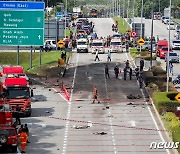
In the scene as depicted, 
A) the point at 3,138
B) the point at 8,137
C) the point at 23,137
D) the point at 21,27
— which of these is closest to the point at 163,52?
the point at 21,27

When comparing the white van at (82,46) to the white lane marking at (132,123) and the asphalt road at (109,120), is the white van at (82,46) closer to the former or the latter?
the asphalt road at (109,120)

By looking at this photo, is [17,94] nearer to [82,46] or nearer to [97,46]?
[97,46]

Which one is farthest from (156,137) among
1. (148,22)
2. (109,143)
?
(148,22)

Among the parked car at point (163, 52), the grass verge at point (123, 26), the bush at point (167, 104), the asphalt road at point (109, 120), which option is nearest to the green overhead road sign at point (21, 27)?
the asphalt road at point (109, 120)

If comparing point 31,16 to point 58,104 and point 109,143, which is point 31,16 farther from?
point 109,143

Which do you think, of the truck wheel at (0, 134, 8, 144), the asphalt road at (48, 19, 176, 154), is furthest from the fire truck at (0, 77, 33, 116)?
the truck wheel at (0, 134, 8, 144)

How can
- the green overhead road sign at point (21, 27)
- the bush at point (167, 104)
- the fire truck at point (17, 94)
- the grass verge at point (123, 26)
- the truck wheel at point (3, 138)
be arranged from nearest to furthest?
1. the truck wheel at point (3, 138)
2. the fire truck at point (17, 94)
3. the bush at point (167, 104)
4. the green overhead road sign at point (21, 27)
5. the grass verge at point (123, 26)

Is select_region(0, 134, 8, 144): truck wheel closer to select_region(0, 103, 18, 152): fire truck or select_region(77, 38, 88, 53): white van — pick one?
select_region(0, 103, 18, 152): fire truck

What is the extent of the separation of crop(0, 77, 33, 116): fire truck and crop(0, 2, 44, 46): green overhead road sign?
1819 cm

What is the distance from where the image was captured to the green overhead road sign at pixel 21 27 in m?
64.6

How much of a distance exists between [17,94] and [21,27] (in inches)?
772

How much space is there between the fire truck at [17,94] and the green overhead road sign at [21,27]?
716 inches

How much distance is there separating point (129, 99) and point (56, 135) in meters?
13.6

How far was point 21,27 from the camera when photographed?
64938 mm
